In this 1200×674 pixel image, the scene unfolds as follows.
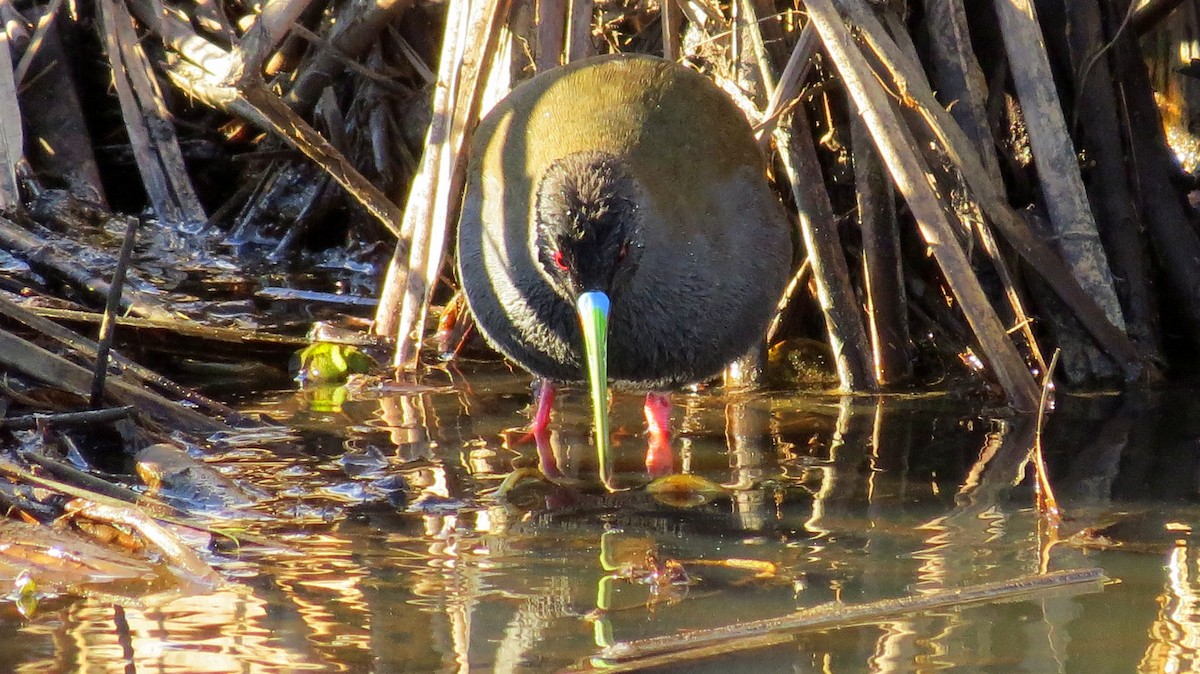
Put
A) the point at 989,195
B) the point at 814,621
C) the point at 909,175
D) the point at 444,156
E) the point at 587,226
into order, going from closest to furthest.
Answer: the point at 814,621 → the point at 587,226 → the point at 909,175 → the point at 989,195 → the point at 444,156

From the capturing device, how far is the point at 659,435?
3695 millimetres

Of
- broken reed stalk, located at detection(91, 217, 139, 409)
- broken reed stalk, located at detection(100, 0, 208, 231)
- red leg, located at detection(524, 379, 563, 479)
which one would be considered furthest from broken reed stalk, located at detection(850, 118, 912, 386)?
broken reed stalk, located at detection(100, 0, 208, 231)

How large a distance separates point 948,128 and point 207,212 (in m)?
3.34

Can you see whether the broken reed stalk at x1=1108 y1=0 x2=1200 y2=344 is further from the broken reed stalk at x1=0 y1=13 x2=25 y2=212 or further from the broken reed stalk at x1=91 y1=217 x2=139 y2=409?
the broken reed stalk at x1=0 y1=13 x2=25 y2=212

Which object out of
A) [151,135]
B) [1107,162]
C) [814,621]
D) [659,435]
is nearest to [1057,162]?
[1107,162]

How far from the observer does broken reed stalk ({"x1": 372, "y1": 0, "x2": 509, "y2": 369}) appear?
429 centimetres

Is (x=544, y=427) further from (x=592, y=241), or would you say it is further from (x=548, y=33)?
(x=548, y=33)

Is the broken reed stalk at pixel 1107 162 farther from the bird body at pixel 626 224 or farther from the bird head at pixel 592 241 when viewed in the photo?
the bird head at pixel 592 241

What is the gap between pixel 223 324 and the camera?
4730 mm

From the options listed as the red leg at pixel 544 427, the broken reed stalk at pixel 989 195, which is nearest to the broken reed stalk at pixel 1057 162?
the broken reed stalk at pixel 989 195

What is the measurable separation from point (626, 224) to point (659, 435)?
68 centimetres

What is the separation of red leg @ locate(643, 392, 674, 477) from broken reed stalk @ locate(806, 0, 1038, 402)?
2.70 feet

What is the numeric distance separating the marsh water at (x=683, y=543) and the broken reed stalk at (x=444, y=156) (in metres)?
0.29

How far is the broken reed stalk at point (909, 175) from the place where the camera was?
3820 mm
